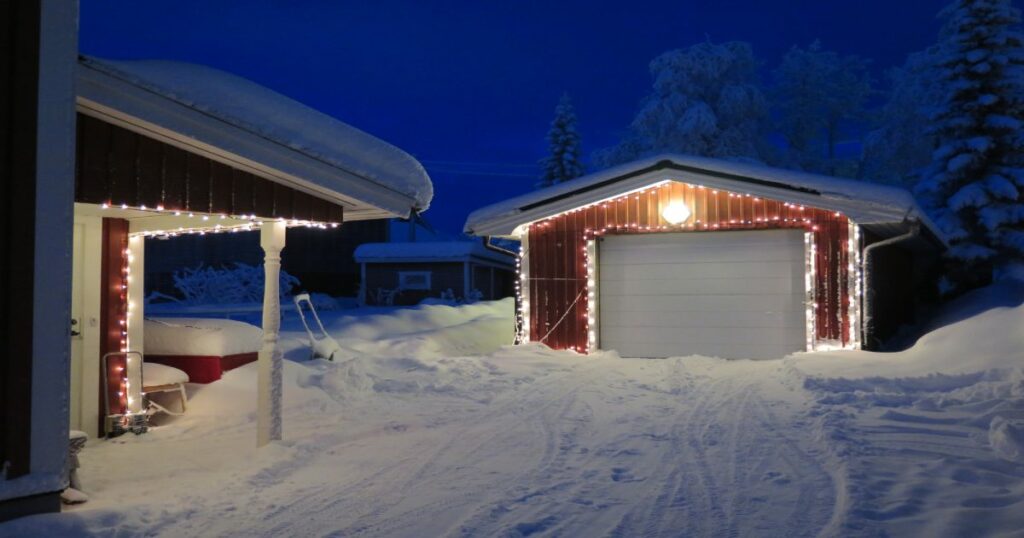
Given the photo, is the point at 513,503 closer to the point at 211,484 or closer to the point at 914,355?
the point at 211,484

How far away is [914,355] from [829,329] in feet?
6.33

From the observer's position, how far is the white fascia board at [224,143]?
15.5 ft

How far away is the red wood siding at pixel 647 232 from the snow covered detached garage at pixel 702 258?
0.06ft

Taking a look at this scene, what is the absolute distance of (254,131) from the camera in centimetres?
534

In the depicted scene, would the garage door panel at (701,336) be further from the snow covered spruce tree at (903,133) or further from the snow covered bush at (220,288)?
the snow covered spruce tree at (903,133)

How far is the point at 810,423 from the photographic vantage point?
6859mm

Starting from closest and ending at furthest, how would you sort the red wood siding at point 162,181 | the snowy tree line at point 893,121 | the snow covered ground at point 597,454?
the snow covered ground at point 597,454
the red wood siding at point 162,181
the snowy tree line at point 893,121

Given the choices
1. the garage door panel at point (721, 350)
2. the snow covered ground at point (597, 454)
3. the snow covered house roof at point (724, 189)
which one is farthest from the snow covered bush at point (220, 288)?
the snow covered ground at point (597, 454)

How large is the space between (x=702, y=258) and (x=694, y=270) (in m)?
0.26

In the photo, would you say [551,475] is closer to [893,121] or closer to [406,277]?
[406,277]

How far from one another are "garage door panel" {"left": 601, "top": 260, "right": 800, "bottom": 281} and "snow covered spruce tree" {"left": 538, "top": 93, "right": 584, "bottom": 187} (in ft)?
71.3

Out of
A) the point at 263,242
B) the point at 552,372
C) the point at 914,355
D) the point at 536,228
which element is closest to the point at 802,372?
the point at 914,355

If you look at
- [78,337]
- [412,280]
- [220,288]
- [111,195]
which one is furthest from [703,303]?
[412,280]

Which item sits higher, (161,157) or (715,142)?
(715,142)
